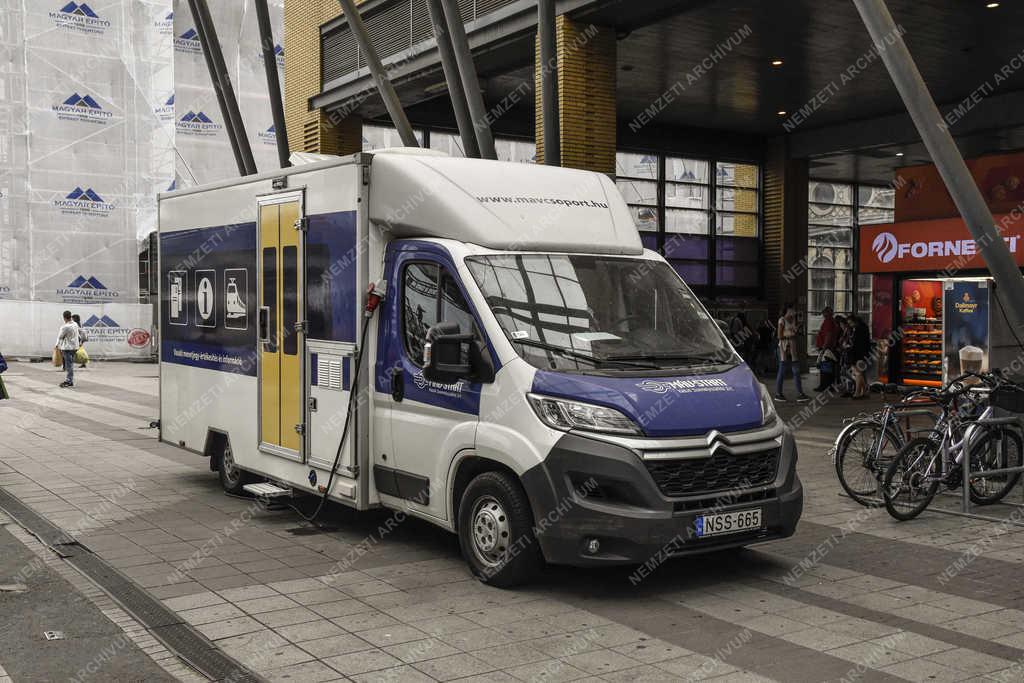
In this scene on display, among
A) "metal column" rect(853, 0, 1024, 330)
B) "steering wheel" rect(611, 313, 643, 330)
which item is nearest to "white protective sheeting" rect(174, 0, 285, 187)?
"metal column" rect(853, 0, 1024, 330)

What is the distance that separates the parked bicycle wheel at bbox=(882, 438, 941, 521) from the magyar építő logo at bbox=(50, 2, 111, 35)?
2942cm

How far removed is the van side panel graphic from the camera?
29.5 feet

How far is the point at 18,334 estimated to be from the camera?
3059 centimetres

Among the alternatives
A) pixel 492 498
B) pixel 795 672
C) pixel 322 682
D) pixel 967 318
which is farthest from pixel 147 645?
pixel 967 318

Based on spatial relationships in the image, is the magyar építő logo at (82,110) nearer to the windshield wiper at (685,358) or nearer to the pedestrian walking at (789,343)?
the pedestrian walking at (789,343)

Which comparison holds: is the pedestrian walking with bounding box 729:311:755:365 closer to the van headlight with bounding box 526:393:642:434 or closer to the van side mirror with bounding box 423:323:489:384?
the van side mirror with bounding box 423:323:489:384

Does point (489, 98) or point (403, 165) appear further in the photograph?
point (489, 98)

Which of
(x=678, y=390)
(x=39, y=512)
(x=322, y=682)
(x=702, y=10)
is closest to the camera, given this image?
(x=322, y=682)

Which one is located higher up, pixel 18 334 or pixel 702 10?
pixel 702 10

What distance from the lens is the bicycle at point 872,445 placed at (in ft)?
29.6

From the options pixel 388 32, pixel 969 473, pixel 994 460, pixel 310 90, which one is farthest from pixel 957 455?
pixel 310 90

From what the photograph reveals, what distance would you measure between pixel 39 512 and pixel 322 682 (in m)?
5.10

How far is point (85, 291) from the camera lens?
1228 inches

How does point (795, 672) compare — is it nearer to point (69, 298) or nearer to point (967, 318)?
point (967, 318)
